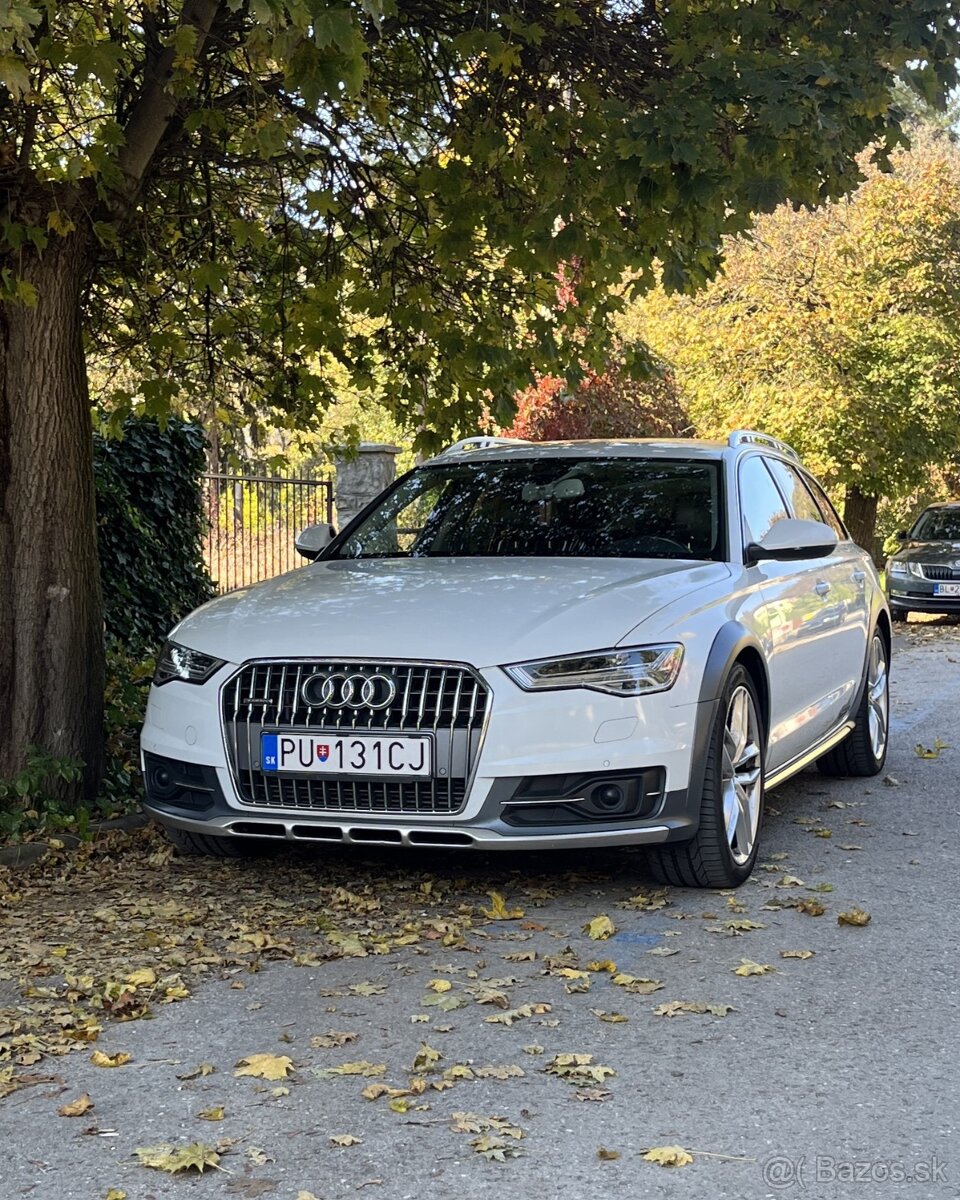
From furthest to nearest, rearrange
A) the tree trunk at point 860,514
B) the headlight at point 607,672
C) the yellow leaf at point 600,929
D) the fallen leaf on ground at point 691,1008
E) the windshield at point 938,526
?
the tree trunk at point 860,514 → the windshield at point 938,526 → the headlight at point 607,672 → the yellow leaf at point 600,929 → the fallen leaf on ground at point 691,1008

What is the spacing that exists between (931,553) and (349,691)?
15541mm

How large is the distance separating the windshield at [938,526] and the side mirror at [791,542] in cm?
1423

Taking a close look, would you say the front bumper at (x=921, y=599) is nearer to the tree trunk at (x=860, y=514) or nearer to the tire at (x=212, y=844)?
the tree trunk at (x=860, y=514)

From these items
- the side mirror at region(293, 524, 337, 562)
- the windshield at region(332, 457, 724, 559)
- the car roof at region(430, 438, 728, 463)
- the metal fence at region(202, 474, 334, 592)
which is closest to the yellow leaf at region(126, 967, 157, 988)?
the windshield at region(332, 457, 724, 559)

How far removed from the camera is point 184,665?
18.7 ft

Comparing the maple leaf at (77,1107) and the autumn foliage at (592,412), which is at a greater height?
the autumn foliage at (592,412)

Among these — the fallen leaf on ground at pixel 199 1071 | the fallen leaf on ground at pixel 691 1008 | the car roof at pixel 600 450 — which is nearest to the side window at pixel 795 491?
the car roof at pixel 600 450

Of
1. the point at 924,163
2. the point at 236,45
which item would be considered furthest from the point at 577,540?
the point at 924,163

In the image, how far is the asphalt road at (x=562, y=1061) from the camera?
323cm

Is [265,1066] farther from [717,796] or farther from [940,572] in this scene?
[940,572]

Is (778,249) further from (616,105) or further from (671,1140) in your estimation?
(671,1140)

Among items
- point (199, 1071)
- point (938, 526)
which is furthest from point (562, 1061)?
point (938, 526)

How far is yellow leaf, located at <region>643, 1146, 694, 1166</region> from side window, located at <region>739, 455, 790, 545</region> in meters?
3.51

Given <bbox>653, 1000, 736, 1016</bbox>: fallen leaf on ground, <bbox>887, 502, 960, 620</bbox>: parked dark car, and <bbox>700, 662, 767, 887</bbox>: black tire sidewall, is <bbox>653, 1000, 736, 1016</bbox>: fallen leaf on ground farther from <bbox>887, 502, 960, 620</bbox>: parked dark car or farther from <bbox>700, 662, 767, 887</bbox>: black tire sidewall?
<bbox>887, 502, 960, 620</bbox>: parked dark car
